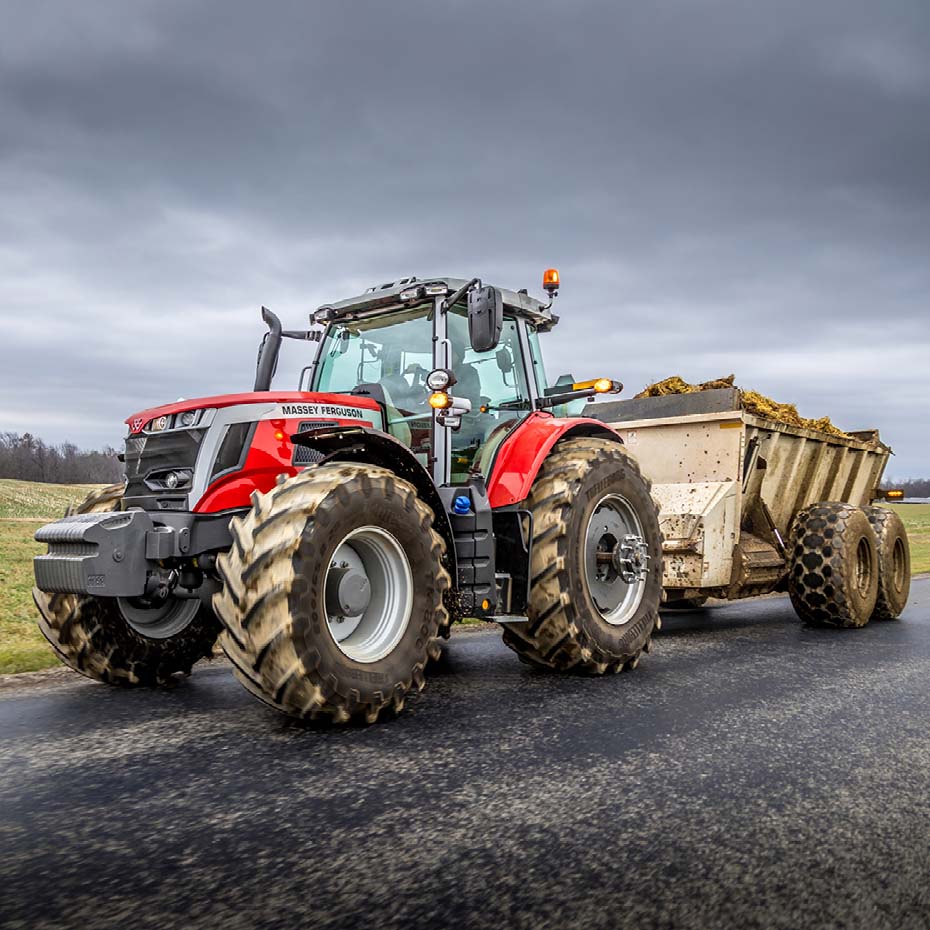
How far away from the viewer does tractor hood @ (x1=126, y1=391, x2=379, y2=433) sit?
14.1ft

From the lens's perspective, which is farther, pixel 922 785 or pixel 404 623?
pixel 404 623

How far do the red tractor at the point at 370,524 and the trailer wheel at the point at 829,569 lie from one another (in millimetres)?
2774

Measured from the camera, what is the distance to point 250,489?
4.28 metres

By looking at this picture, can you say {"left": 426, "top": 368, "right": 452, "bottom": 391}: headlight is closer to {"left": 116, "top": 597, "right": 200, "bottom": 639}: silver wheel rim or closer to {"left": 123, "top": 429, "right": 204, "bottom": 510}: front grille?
{"left": 123, "top": 429, "right": 204, "bottom": 510}: front grille

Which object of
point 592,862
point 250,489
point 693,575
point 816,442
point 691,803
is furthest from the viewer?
point 816,442

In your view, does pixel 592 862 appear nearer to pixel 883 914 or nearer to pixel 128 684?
pixel 883 914

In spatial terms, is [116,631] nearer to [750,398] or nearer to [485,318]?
[485,318]

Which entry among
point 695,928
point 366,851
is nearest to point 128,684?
point 366,851

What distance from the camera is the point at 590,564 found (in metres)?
5.41

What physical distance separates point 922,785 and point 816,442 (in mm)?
6264

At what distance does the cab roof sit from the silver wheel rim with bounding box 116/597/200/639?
6.55ft

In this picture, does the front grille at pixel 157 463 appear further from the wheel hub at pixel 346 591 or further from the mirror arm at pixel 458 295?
the mirror arm at pixel 458 295

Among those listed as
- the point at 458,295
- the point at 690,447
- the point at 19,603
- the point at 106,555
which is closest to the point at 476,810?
the point at 106,555

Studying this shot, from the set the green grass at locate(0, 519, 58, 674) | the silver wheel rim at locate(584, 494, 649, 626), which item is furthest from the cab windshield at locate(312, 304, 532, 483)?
the green grass at locate(0, 519, 58, 674)
